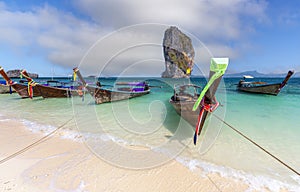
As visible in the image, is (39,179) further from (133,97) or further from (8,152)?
(133,97)

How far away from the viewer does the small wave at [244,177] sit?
2979 mm

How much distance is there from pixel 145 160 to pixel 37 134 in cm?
419

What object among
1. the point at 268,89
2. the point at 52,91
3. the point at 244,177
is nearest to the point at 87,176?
the point at 244,177

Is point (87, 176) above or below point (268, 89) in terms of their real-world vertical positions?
below

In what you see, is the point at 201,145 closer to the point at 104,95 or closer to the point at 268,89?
the point at 104,95

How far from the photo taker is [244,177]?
10.6 feet

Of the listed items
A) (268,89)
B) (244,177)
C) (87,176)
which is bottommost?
(244,177)

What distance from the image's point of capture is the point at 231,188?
2.84 m

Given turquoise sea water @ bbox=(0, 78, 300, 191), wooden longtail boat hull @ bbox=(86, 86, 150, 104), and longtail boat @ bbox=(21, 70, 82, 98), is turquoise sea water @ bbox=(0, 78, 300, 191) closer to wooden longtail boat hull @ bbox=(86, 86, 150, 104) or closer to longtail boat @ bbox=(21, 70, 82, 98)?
wooden longtail boat hull @ bbox=(86, 86, 150, 104)

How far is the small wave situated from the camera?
2979 millimetres

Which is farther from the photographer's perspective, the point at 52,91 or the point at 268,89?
the point at 268,89

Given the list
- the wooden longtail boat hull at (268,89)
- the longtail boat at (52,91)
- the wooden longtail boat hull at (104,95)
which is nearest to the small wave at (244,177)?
the wooden longtail boat hull at (104,95)

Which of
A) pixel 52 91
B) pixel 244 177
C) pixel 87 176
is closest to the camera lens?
pixel 87 176

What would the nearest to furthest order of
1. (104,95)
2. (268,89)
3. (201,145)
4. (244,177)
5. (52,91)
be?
(244,177) → (201,145) → (104,95) → (52,91) → (268,89)
